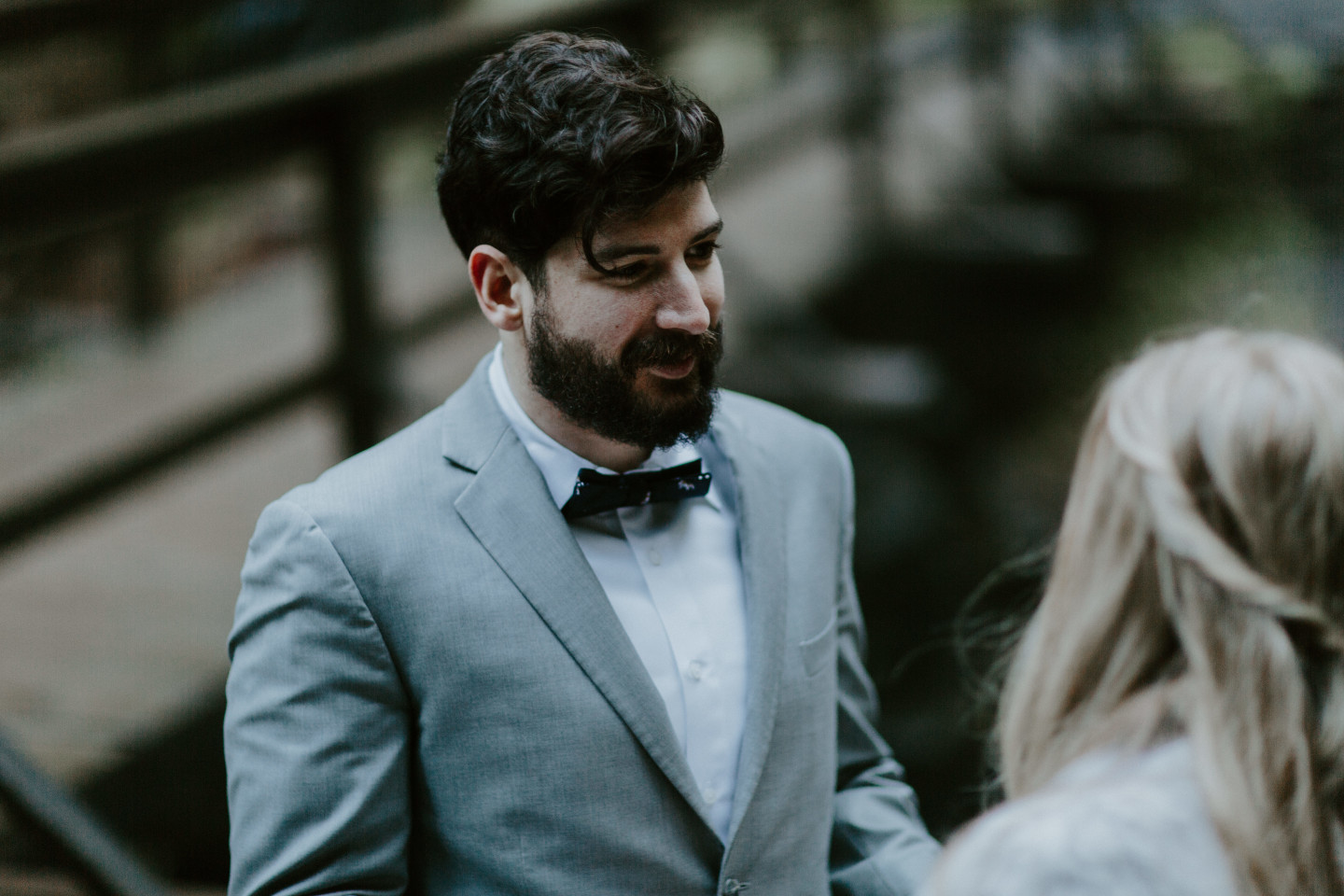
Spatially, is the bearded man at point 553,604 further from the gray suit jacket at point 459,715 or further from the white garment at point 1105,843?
the white garment at point 1105,843

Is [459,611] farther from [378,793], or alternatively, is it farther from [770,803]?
[770,803]

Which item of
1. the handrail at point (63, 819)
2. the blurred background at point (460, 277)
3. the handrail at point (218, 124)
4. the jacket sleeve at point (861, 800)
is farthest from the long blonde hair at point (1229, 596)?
the handrail at point (218, 124)

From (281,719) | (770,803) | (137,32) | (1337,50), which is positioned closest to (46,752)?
(281,719)

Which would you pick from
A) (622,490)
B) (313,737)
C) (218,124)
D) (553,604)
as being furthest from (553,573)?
(218,124)

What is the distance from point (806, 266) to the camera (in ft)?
19.6

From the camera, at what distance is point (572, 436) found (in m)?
1.91

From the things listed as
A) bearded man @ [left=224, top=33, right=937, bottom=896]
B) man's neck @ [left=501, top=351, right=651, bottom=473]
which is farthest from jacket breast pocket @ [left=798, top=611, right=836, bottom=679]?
man's neck @ [left=501, top=351, right=651, bottom=473]

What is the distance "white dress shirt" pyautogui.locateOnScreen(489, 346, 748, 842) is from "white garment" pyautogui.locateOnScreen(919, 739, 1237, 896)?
21.8 inches

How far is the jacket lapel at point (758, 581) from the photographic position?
1.83m

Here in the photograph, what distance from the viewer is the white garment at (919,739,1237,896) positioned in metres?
1.24

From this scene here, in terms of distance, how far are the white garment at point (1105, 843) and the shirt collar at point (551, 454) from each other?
0.78 m

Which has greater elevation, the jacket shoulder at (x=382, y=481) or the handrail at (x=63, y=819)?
the jacket shoulder at (x=382, y=481)

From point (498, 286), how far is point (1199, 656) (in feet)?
3.46

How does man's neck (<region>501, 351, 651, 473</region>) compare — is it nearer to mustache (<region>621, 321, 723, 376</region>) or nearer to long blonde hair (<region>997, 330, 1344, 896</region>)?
mustache (<region>621, 321, 723, 376</region>)
